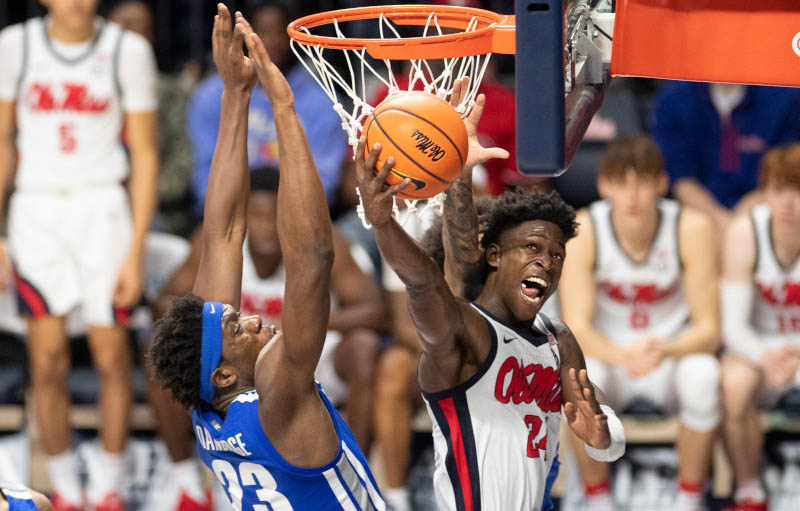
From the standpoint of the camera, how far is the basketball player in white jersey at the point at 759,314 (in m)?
5.40

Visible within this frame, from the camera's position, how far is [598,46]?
3.31 meters

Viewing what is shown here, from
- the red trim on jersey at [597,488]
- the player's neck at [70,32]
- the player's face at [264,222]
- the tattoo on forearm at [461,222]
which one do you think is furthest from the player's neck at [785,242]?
the player's neck at [70,32]

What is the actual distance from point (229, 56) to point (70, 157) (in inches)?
101

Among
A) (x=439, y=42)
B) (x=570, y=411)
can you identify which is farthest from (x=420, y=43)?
(x=570, y=411)

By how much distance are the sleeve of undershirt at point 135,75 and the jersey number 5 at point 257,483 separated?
9.47 ft

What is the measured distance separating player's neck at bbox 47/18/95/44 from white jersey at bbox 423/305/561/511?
10.3 feet

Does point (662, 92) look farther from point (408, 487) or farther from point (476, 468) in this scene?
point (476, 468)

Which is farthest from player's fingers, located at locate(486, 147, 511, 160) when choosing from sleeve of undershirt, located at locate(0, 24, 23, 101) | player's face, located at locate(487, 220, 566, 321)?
sleeve of undershirt, located at locate(0, 24, 23, 101)

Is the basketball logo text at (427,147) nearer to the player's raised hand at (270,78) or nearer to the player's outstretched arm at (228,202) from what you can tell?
the player's raised hand at (270,78)

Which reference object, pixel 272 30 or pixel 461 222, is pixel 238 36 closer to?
pixel 461 222

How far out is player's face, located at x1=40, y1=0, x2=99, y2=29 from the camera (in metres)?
5.82

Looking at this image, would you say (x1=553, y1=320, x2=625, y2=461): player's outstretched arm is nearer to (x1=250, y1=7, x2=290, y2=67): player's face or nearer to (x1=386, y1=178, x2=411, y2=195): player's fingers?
(x1=386, y1=178, x2=411, y2=195): player's fingers

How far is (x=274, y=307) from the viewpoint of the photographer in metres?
5.76

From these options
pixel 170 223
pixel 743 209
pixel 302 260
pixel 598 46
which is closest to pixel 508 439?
pixel 302 260
